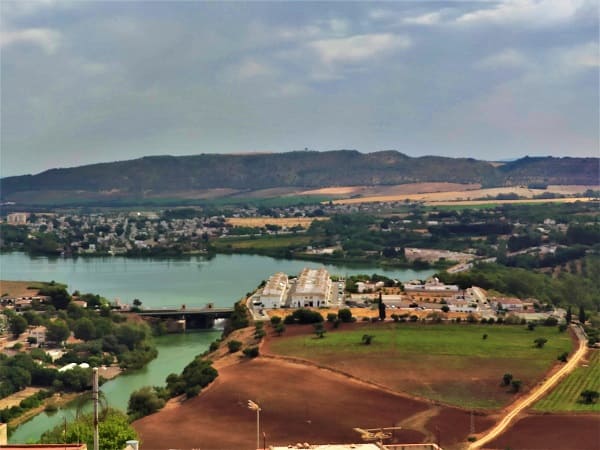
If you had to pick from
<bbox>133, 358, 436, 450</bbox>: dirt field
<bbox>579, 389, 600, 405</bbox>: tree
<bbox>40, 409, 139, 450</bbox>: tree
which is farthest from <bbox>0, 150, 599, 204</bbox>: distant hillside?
<bbox>40, 409, 139, 450</bbox>: tree

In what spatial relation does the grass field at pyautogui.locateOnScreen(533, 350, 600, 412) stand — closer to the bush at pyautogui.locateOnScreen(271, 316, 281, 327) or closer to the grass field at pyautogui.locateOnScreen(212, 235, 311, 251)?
the bush at pyautogui.locateOnScreen(271, 316, 281, 327)

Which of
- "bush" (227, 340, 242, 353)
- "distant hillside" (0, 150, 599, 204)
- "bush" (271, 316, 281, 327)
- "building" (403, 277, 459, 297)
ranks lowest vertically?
"bush" (227, 340, 242, 353)

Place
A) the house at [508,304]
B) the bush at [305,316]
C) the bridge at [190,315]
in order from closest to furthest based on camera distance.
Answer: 1. the bush at [305,316]
2. the house at [508,304]
3. the bridge at [190,315]

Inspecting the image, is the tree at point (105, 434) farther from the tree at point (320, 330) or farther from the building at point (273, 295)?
the building at point (273, 295)

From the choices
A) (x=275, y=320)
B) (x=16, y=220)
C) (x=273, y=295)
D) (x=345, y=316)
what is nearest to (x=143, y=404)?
(x=275, y=320)

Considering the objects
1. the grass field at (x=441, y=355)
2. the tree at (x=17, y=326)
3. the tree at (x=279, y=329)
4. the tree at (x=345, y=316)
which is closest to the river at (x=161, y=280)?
the tree at (x=279, y=329)

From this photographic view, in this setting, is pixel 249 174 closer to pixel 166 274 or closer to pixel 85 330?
pixel 166 274

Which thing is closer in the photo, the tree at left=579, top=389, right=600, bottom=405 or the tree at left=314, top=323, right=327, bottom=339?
the tree at left=579, top=389, right=600, bottom=405
